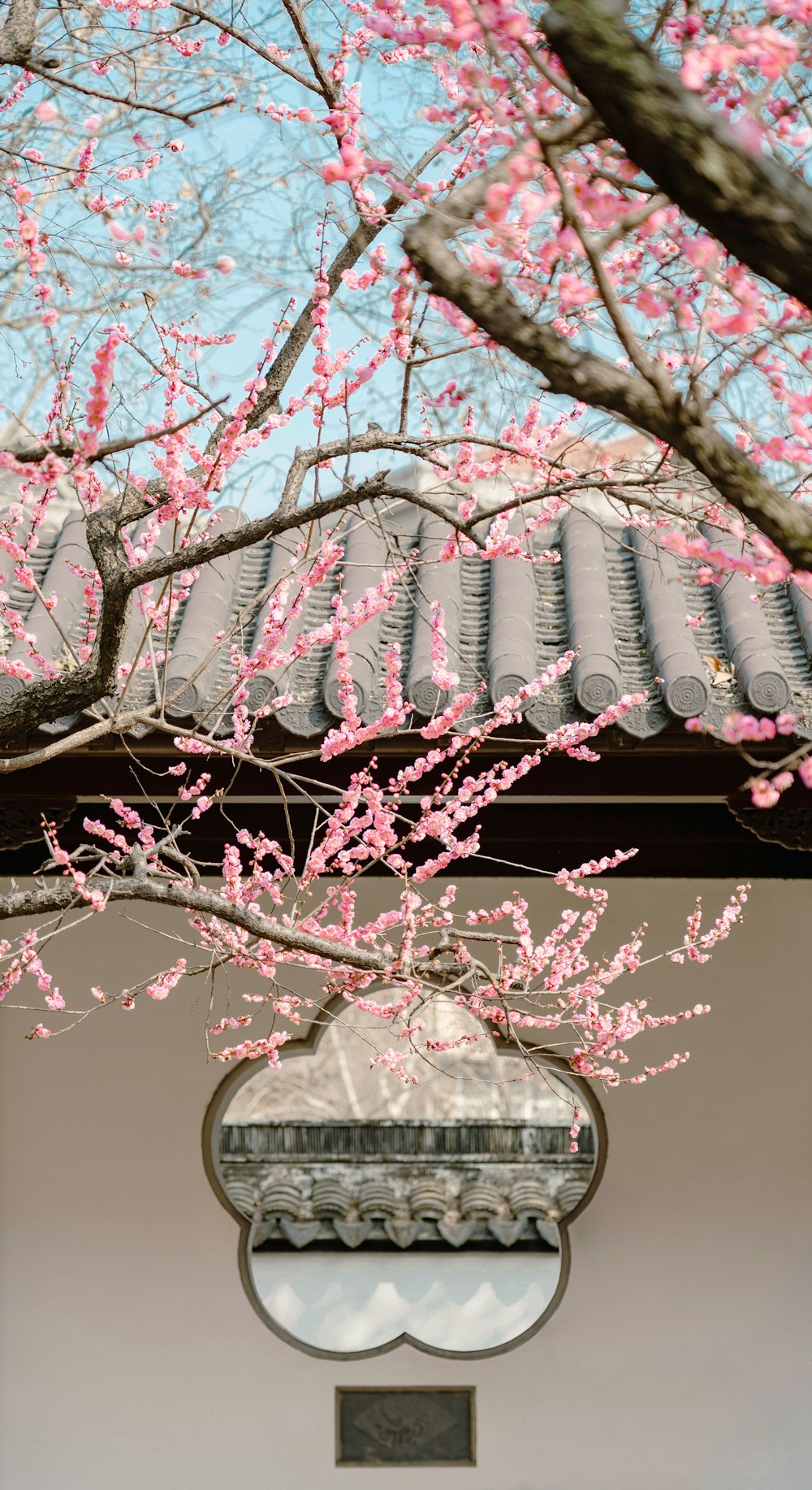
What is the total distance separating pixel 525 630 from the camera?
3.60m

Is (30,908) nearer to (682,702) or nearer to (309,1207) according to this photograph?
(682,702)

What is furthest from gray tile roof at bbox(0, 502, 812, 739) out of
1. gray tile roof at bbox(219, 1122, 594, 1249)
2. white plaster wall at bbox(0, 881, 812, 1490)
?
gray tile roof at bbox(219, 1122, 594, 1249)

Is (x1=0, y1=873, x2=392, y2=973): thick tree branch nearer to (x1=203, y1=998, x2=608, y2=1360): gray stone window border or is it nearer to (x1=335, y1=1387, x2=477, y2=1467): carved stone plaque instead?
(x1=203, y1=998, x2=608, y2=1360): gray stone window border

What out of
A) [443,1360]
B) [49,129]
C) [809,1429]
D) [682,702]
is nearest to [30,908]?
[682,702]

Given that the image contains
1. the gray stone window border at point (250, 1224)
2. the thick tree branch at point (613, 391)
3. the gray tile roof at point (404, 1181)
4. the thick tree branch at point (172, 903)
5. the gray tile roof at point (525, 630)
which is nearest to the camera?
the thick tree branch at point (613, 391)

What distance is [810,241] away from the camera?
134 centimetres

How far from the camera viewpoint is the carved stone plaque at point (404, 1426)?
400 cm

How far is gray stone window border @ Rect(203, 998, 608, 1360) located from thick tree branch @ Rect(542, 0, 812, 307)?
297 cm

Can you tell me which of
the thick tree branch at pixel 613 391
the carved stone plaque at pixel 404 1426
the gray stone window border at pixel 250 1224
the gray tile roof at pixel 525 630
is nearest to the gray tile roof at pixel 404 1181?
the gray stone window border at pixel 250 1224

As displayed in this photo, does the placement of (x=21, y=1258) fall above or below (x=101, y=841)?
→ below

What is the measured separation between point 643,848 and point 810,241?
287 centimetres

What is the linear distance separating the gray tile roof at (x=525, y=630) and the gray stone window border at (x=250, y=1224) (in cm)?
117

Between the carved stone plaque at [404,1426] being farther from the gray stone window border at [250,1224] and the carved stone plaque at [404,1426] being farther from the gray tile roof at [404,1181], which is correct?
the gray tile roof at [404,1181]

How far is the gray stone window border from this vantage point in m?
4.10
